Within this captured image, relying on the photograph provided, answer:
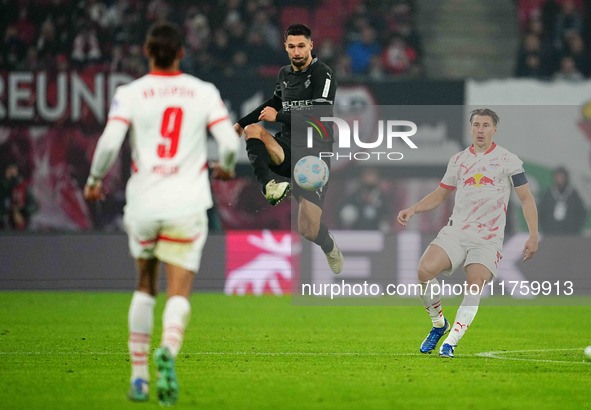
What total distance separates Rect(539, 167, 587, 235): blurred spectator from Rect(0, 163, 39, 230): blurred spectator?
8576mm

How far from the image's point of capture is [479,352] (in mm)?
9367

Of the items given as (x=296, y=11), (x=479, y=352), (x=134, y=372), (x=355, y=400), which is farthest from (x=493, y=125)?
(x=296, y=11)

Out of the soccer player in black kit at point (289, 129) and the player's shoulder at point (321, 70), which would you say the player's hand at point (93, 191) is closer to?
the soccer player in black kit at point (289, 129)

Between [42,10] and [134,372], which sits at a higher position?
[42,10]

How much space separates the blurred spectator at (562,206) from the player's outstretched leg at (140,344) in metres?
11.9

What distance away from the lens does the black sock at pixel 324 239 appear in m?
9.84

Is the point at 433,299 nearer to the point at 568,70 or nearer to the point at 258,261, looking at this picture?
the point at 258,261

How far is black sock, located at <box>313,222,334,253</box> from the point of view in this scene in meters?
9.84

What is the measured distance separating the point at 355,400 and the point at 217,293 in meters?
10.2

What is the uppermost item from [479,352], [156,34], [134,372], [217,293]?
[156,34]

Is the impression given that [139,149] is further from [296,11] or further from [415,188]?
[296,11]

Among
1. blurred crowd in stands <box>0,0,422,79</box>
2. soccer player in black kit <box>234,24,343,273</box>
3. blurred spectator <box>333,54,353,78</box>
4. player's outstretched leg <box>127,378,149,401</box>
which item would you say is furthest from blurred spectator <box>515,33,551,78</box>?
player's outstretched leg <box>127,378,149,401</box>

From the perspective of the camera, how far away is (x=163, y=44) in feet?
20.1

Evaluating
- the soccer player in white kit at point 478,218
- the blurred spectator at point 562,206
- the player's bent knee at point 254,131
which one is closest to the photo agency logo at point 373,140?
the blurred spectator at point 562,206
